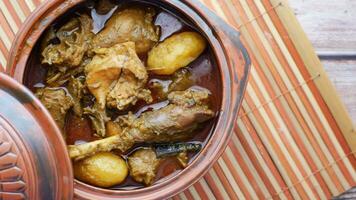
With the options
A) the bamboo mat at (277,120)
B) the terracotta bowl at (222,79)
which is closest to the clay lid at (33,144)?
the terracotta bowl at (222,79)

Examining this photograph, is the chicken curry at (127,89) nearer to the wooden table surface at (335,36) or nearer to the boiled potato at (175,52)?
the boiled potato at (175,52)

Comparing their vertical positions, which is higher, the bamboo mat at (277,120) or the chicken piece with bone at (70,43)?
the chicken piece with bone at (70,43)

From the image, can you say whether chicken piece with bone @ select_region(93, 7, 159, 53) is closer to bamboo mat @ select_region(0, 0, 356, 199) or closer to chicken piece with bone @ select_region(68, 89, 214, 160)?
chicken piece with bone @ select_region(68, 89, 214, 160)

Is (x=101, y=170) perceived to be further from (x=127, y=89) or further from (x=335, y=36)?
(x=335, y=36)

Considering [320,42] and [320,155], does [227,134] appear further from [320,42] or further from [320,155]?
[320,42]

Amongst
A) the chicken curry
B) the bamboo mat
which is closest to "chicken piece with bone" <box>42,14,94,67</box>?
the chicken curry

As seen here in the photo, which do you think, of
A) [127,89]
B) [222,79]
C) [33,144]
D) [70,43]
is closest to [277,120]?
[222,79]
